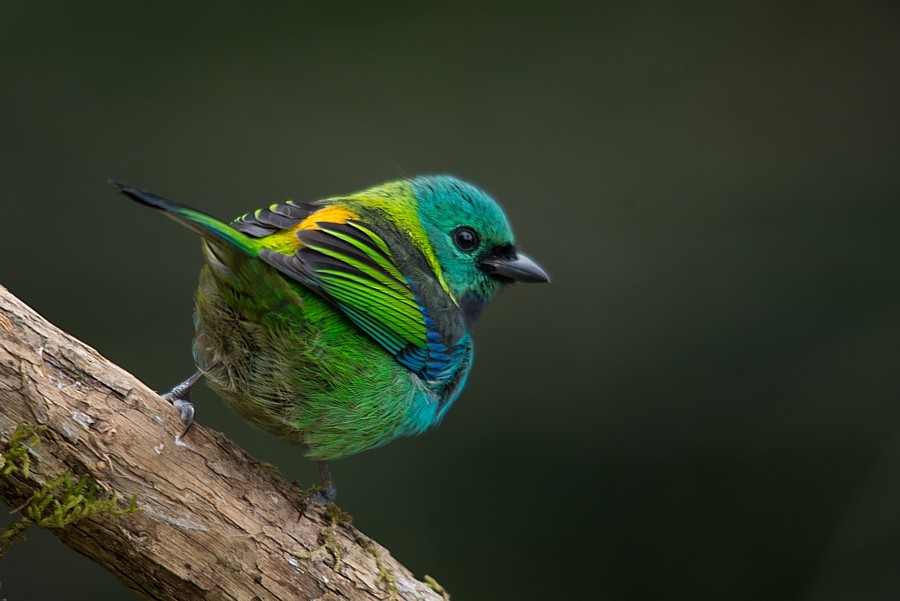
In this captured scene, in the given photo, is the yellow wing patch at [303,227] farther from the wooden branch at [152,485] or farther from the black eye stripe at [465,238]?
the wooden branch at [152,485]

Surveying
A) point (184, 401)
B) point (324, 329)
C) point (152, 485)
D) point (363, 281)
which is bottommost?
point (152, 485)

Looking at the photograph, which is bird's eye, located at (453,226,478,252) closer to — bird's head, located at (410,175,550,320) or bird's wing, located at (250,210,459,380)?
bird's head, located at (410,175,550,320)

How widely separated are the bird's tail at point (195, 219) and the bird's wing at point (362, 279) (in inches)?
3.1

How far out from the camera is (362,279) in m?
3.28

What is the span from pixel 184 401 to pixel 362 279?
0.77 metres

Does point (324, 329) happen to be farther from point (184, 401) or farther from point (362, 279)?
point (184, 401)

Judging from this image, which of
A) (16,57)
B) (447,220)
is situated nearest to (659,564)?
(447,220)

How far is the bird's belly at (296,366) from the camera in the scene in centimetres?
301

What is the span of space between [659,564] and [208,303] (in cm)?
388

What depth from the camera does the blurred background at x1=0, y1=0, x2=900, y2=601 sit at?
5887 millimetres

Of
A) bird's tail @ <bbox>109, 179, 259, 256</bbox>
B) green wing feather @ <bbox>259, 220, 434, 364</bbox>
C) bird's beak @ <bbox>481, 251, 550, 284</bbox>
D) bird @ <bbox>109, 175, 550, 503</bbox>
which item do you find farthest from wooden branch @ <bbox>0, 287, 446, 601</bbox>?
bird's beak @ <bbox>481, 251, 550, 284</bbox>

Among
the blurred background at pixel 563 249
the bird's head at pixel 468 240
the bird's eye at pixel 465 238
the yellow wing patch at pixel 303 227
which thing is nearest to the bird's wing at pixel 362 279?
the yellow wing patch at pixel 303 227

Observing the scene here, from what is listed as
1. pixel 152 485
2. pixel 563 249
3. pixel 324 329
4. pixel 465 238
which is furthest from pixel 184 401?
pixel 563 249

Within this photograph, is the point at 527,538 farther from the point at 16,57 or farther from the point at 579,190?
the point at 16,57
